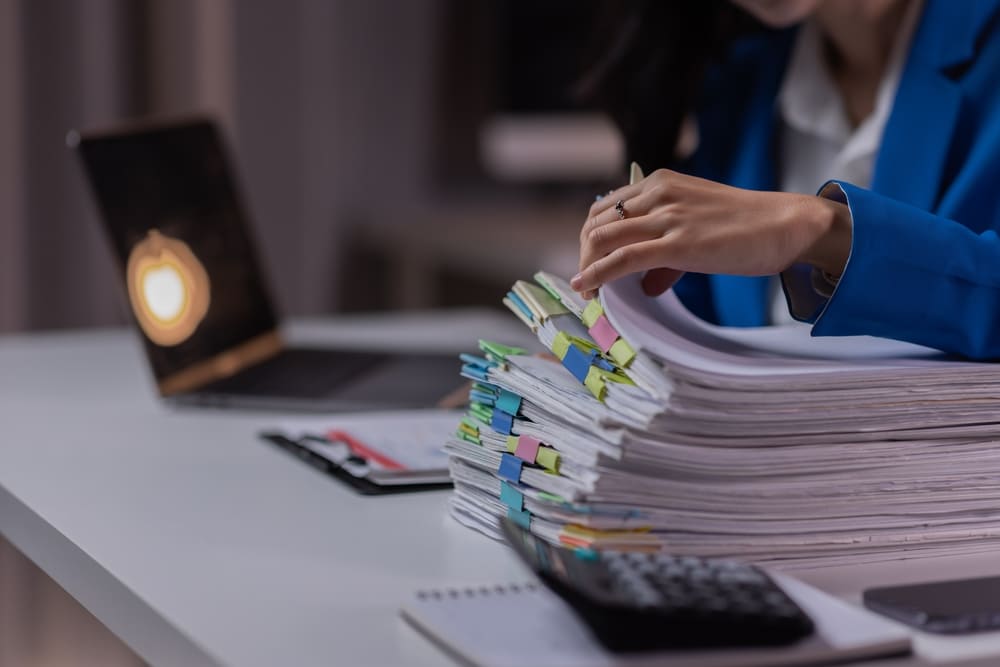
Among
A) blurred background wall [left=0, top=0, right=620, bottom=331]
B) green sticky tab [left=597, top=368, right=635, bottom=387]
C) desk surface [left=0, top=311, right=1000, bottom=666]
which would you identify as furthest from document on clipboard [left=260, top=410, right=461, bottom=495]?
blurred background wall [left=0, top=0, right=620, bottom=331]

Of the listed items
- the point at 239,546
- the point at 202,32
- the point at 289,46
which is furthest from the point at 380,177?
the point at 239,546

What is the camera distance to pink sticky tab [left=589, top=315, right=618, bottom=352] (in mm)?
669

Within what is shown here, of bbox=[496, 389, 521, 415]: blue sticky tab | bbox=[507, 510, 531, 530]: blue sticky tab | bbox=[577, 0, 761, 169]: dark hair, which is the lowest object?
bbox=[507, 510, 531, 530]: blue sticky tab

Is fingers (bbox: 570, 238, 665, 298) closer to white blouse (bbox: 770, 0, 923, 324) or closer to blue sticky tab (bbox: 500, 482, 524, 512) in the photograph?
blue sticky tab (bbox: 500, 482, 524, 512)

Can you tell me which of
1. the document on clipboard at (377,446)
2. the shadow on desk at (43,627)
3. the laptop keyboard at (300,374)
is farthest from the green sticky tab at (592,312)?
the laptop keyboard at (300,374)

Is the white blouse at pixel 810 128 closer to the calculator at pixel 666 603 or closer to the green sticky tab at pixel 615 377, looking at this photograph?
the green sticky tab at pixel 615 377

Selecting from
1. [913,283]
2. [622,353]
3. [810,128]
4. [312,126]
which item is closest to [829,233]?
[913,283]

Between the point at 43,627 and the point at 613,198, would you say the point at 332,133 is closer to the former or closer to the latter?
the point at 43,627

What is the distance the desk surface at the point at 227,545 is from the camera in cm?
59

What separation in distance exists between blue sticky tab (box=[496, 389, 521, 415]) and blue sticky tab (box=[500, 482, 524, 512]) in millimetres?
41

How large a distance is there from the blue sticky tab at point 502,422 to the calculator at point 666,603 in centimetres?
15

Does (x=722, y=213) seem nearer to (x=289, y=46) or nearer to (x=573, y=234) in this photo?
(x=573, y=234)

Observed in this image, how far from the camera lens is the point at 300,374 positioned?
49.1 inches

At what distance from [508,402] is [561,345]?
0.05m
